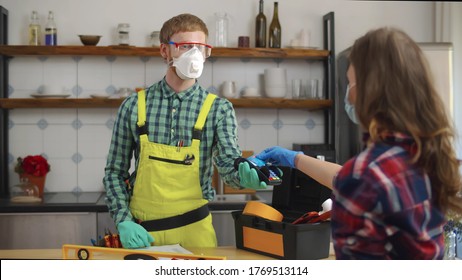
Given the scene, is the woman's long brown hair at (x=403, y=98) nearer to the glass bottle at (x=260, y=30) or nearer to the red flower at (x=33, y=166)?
the glass bottle at (x=260, y=30)

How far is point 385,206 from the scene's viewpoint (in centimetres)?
102

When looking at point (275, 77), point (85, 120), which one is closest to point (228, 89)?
point (275, 77)

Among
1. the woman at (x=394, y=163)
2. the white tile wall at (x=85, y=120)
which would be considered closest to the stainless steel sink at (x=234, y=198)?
the white tile wall at (x=85, y=120)

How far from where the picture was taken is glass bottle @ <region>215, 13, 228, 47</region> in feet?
7.80

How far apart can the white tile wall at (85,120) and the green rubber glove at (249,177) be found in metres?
0.82

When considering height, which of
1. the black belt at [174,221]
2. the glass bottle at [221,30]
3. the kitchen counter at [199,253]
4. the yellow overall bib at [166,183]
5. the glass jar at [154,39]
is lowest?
the kitchen counter at [199,253]

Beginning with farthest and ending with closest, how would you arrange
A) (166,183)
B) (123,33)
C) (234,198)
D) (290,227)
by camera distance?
(234,198) < (123,33) < (166,183) < (290,227)

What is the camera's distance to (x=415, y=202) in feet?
3.42

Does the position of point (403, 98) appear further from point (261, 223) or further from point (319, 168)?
point (261, 223)

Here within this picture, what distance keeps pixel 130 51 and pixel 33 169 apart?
2.05ft

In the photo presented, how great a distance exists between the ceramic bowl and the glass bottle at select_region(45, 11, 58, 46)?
0.10m

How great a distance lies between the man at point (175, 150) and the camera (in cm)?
181

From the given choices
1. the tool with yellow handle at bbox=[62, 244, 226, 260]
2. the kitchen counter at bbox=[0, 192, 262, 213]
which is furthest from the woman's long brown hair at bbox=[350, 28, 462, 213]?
the kitchen counter at bbox=[0, 192, 262, 213]
